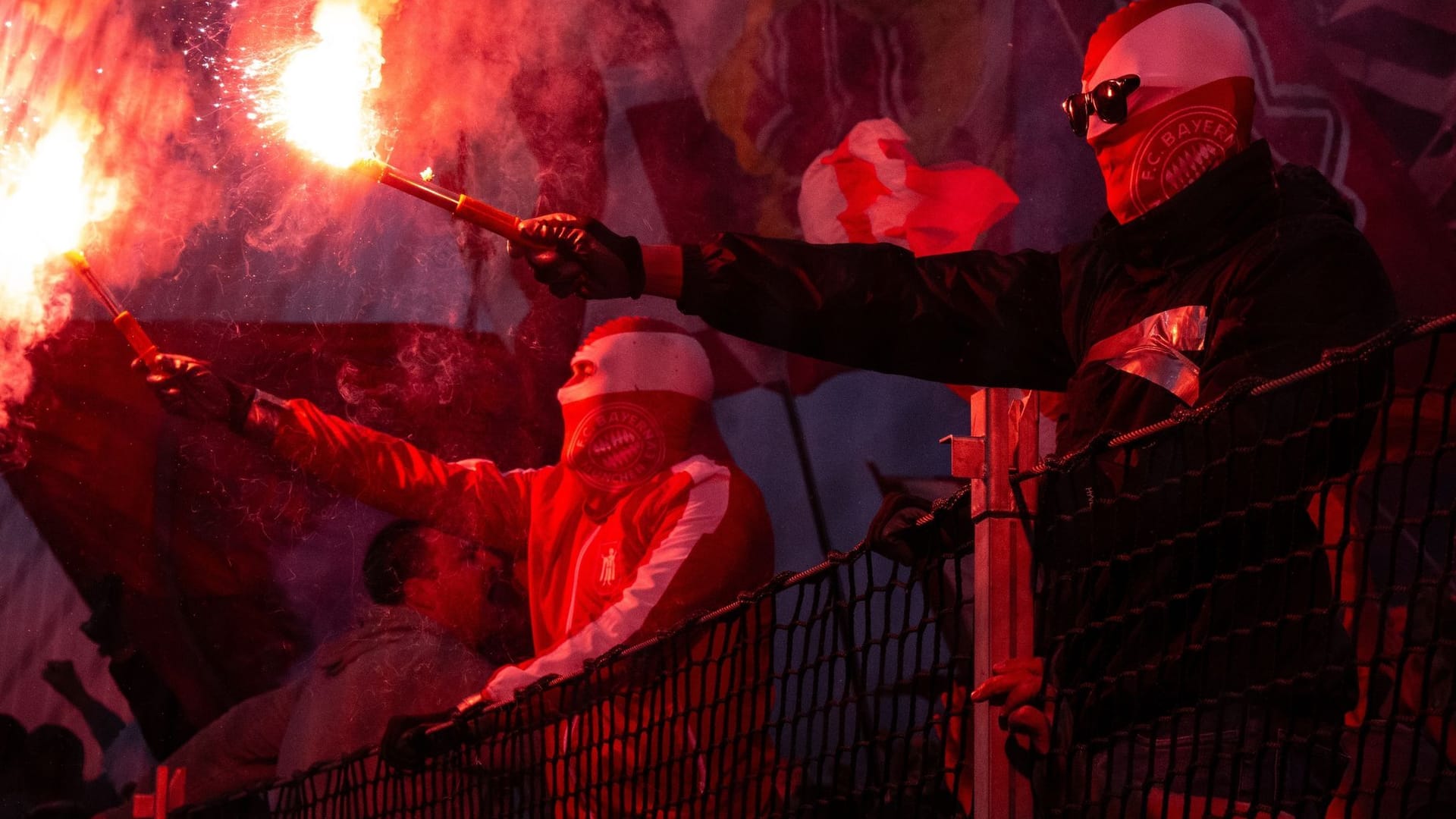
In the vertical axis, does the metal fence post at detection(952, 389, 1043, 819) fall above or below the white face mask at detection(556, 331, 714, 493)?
below

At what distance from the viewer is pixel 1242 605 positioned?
2287 millimetres

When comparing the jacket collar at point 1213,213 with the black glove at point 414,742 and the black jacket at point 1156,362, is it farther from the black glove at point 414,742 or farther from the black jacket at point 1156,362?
the black glove at point 414,742

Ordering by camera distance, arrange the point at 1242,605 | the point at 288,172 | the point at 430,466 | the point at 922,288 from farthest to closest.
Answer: the point at 288,172 < the point at 430,466 < the point at 922,288 < the point at 1242,605

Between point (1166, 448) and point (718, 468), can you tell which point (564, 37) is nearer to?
point (718, 468)

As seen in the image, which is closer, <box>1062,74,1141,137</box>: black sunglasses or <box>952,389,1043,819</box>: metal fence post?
<box>952,389,1043,819</box>: metal fence post

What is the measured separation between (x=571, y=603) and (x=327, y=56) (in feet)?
6.57

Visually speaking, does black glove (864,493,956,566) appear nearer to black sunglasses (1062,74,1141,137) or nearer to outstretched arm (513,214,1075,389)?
outstretched arm (513,214,1075,389)

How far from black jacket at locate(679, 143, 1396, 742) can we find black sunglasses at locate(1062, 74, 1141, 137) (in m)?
0.32

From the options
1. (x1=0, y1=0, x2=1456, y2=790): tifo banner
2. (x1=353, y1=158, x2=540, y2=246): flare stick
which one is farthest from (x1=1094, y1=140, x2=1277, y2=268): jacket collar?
(x1=0, y1=0, x2=1456, y2=790): tifo banner

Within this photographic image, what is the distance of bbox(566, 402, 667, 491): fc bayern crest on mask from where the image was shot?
194 inches

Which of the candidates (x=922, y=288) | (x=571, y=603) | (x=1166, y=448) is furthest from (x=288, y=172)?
(x=1166, y=448)

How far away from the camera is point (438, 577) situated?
203 inches

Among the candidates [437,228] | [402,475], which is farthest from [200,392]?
[437,228]

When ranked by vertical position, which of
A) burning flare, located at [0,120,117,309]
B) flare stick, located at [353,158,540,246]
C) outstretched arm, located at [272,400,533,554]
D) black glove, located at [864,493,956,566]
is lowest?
black glove, located at [864,493,956,566]
